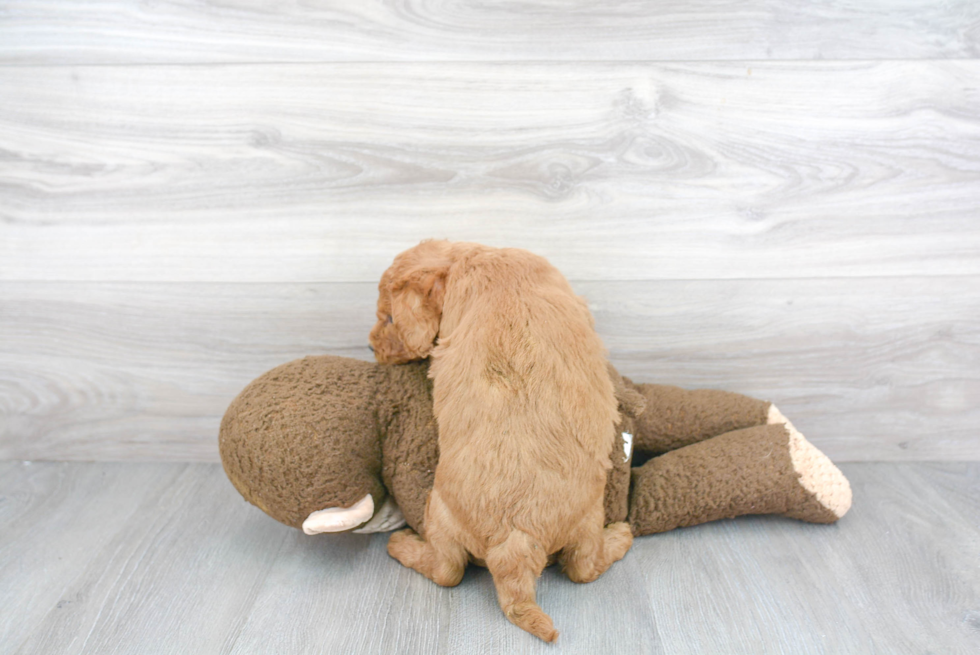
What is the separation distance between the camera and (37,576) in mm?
878

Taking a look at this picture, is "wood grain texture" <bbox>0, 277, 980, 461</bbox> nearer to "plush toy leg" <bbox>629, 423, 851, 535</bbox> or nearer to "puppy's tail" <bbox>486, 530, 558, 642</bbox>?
"plush toy leg" <bbox>629, 423, 851, 535</bbox>

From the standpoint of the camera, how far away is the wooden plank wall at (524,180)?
99cm

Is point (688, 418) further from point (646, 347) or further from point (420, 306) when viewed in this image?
point (420, 306)

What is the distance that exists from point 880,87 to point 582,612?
2.85ft

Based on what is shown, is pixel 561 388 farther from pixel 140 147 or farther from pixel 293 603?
pixel 140 147

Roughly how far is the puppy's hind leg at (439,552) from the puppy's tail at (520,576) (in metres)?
0.07

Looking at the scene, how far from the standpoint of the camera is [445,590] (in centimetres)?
83

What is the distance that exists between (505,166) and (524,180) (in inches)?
1.4

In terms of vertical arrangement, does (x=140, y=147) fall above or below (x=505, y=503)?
above

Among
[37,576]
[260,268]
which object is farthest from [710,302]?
[37,576]

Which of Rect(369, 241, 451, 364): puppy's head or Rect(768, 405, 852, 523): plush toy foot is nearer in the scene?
Rect(369, 241, 451, 364): puppy's head

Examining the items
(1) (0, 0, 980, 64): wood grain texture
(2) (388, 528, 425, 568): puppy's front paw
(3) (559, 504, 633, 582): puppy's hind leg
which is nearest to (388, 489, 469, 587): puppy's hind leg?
(2) (388, 528, 425, 568): puppy's front paw

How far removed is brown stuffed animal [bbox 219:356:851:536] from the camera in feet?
2.74

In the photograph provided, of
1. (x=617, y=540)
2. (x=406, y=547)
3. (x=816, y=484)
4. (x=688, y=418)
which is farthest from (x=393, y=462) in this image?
(x=816, y=484)
